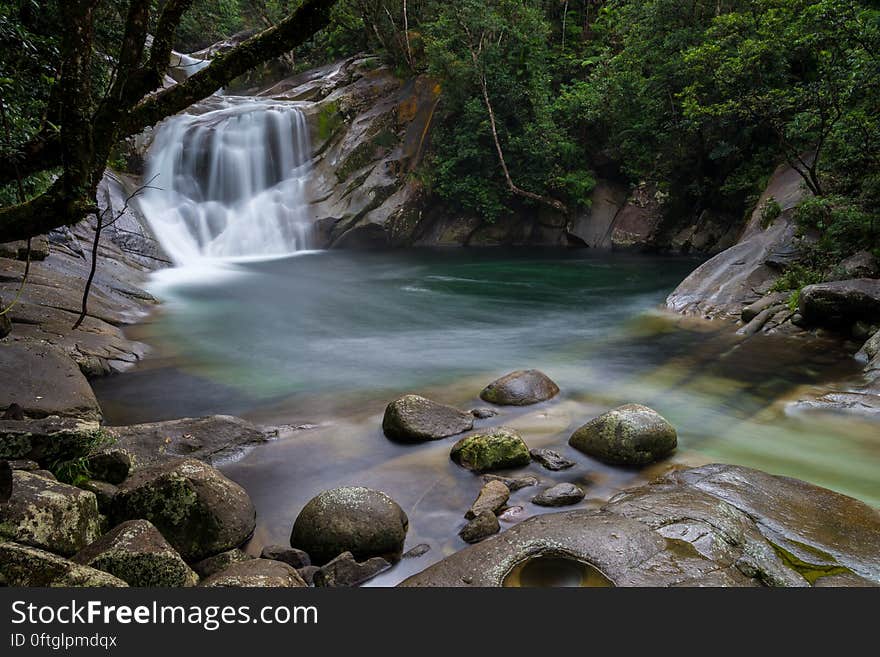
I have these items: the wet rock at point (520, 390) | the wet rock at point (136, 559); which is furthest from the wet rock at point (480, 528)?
the wet rock at point (520, 390)

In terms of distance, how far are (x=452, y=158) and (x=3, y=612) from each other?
22866mm

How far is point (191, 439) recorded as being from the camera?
571 cm

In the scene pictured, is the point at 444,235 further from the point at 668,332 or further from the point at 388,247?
the point at 668,332

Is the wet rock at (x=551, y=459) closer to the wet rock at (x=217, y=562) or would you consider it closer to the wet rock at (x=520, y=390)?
the wet rock at (x=520, y=390)

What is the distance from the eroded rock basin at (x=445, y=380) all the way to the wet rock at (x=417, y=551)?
1.7 inches

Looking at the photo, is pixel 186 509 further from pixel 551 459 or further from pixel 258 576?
pixel 551 459

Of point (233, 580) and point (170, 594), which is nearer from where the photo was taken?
point (170, 594)

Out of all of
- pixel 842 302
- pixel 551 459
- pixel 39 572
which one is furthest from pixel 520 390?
pixel 842 302

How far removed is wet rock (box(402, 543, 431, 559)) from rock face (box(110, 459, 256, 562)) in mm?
1265

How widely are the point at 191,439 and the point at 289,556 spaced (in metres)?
2.18

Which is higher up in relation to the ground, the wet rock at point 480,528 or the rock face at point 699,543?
the rock face at point 699,543

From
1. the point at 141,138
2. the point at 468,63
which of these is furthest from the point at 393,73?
the point at 141,138

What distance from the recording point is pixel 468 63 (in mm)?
21969

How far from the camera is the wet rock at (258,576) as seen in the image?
Answer: 10.9 feet
